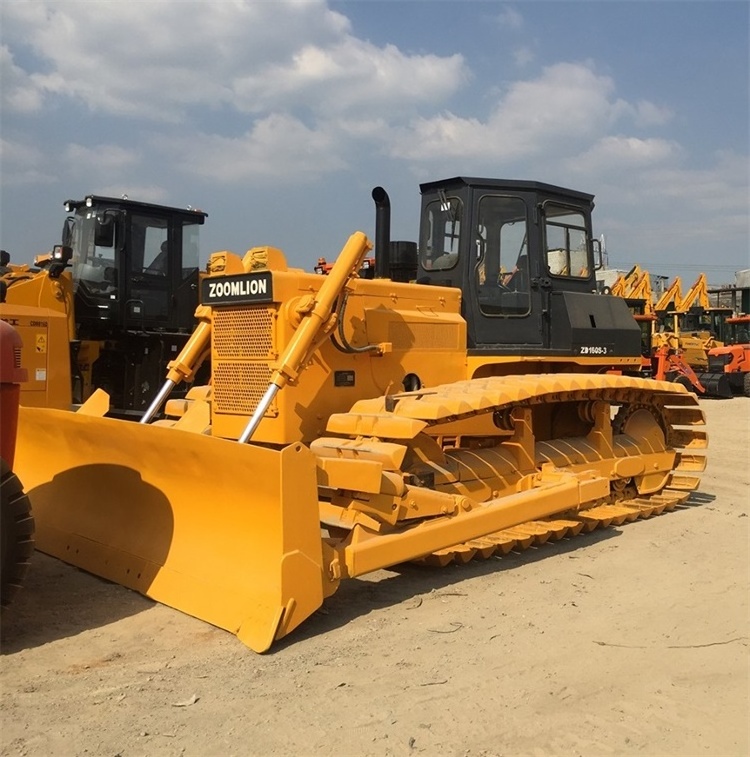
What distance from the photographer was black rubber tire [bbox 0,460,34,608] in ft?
12.8

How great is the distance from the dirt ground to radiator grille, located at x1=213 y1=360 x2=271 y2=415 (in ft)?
4.83

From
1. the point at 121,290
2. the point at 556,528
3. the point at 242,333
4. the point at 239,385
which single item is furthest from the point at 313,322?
the point at 121,290

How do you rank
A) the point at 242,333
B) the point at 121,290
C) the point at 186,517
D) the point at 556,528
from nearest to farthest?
the point at 186,517 → the point at 242,333 → the point at 556,528 → the point at 121,290

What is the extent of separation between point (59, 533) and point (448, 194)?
402 centimetres

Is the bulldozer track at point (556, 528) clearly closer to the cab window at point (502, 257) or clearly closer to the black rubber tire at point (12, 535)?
the cab window at point (502, 257)

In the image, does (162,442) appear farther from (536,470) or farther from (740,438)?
(740,438)

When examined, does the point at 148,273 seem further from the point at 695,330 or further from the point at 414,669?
the point at 695,330

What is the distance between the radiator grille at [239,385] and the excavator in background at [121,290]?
5.77 meters

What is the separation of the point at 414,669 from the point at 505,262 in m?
3.89

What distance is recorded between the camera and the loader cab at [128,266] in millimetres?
11594

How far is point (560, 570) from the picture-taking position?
17.8ft

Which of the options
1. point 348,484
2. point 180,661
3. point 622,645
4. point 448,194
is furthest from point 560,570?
point 448,194

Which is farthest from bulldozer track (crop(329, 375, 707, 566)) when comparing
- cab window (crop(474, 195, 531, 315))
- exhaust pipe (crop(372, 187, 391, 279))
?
exhaust pipe (crop(372, 187, 391, 279))

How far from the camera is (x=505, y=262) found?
6.71 metres
